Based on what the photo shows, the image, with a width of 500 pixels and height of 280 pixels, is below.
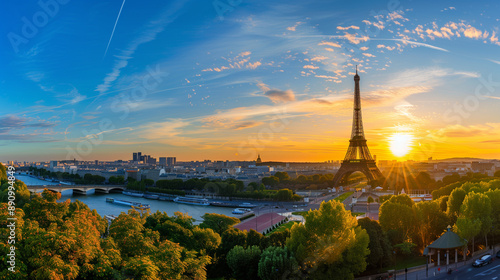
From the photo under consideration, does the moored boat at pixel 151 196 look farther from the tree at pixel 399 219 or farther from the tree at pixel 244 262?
the tree at pixel 244 262

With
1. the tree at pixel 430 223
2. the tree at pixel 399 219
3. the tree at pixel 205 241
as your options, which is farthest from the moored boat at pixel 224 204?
the tree at pixel 205 241

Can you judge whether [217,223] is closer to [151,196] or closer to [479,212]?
[479,212]

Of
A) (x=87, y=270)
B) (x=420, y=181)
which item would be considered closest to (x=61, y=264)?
(x=87, y=270)

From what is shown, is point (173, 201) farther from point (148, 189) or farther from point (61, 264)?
point (61, 264)

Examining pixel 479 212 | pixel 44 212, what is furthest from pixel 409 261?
pixel 44 212

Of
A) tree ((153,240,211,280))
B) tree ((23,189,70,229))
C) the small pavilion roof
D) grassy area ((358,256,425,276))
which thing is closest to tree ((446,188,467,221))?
grassy area ((358,256,425,276))

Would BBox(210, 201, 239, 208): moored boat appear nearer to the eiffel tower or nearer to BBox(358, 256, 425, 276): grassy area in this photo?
the eiffel tower
